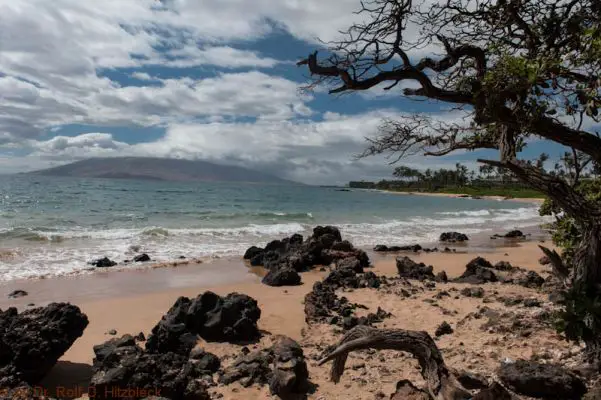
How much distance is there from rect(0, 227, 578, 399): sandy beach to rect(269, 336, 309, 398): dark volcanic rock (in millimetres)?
181

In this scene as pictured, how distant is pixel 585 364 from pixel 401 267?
880 cm

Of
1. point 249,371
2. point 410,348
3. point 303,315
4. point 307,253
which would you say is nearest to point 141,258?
point 307,253

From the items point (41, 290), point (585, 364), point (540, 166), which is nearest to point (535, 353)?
point (585, 364)

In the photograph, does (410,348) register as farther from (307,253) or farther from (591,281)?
(307,253)

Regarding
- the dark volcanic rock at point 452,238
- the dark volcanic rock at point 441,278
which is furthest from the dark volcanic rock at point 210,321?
the dark volcanic rock at point 452,238

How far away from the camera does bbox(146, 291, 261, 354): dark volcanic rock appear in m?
6.99

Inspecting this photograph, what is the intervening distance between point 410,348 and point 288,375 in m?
1.97

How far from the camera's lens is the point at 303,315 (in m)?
9.27

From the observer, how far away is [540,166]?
14.7 ft

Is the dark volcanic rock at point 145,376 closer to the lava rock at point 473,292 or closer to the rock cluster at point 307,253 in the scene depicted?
the lava rock at point 473,292

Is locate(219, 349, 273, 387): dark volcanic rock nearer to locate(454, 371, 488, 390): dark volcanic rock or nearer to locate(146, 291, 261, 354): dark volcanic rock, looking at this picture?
locate(146, 291, 261, 354): dark volcanic rock

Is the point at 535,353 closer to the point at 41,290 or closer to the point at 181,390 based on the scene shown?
the point at 181,390

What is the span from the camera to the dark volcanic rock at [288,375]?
17.4 feet

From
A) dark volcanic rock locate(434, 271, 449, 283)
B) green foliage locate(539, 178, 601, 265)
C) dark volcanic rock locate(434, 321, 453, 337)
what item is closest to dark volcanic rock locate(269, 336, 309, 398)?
dark volcanic rock locate(434, 321, 453, 337)
